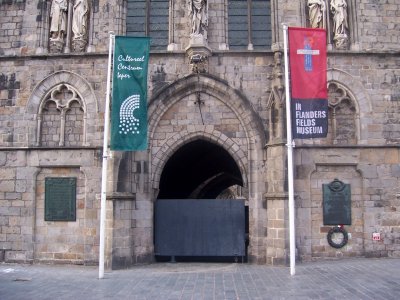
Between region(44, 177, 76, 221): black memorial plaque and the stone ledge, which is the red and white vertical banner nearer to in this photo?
the stone ledge

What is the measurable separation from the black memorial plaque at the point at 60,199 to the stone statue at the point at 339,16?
34.8ft

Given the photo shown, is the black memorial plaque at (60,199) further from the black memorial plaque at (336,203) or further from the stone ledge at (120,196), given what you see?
the black memorial plaque at (336,203)

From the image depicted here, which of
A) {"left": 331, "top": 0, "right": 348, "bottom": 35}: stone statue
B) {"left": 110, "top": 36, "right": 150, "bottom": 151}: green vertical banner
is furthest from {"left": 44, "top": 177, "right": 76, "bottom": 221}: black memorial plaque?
{"left": 331, "top": 0, "right": 348, "bottom": 35}: stone statue

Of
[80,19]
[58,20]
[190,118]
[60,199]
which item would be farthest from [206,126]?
[58,20]

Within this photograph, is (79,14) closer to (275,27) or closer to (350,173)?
(275,27)

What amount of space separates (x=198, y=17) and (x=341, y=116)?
19.8ft

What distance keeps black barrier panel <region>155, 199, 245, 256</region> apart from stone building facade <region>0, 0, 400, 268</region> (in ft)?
1.64

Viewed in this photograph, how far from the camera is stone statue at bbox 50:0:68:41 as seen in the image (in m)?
15.7

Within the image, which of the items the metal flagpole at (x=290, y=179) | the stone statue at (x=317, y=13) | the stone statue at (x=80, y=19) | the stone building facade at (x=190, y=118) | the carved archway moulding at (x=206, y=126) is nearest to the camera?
the metal flagpole at (x=290, y=179)

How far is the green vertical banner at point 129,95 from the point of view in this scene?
13.0 m

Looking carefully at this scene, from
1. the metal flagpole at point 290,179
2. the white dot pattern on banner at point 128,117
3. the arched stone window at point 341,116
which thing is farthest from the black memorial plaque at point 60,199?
the arched stone window at point 341,116

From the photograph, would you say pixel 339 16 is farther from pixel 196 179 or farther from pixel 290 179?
pixel 196 179

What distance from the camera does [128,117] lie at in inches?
516

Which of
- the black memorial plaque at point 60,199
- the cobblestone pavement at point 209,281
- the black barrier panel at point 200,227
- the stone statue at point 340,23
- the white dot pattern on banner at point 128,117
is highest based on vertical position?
the stone statue at point 340,23
